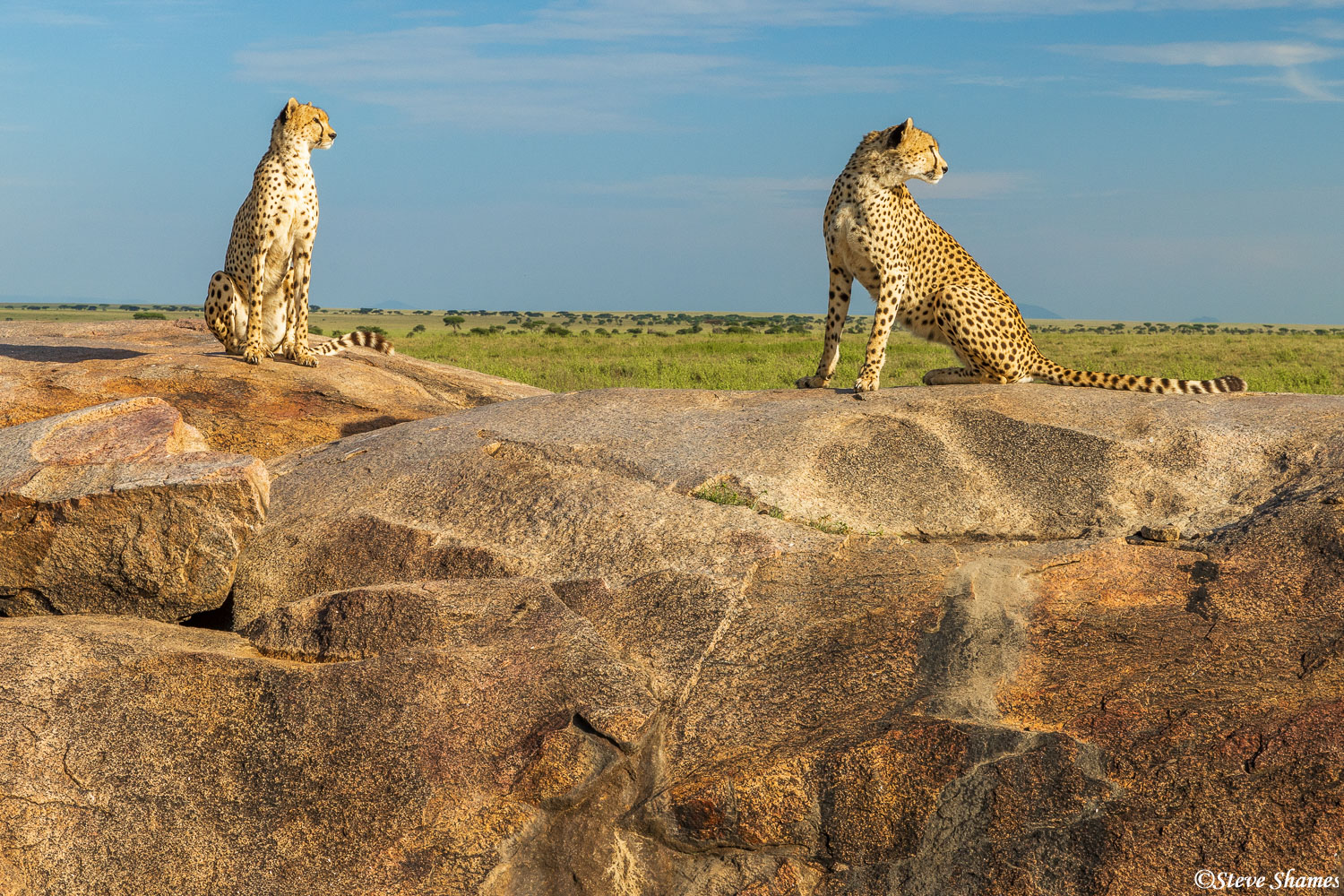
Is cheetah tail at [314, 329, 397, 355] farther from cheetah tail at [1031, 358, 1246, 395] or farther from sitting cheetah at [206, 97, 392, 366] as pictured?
cheetah tail at [1031, 358, 1246, 395]

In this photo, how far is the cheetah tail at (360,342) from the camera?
37.8 feet

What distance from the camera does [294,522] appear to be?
6.33m

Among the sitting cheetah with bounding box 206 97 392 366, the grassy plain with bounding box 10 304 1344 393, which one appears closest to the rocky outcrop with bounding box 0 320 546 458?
the sitting cheetah with bounding box 206 97 392 366

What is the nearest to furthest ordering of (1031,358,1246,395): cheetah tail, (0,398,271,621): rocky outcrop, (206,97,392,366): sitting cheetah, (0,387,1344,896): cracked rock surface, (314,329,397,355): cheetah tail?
(0,387,1344,896): cracked rock surface
(0,398,271,621): rocky outcrop
(1031,358,1246,395): cheetah tail
(206,97,392,366): sitting cheetah
(314,329,397,355): cheetah tail

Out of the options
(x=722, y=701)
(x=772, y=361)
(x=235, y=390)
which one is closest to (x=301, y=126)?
(x=235, y=390)

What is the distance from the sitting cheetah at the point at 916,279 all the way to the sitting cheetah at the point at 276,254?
4811mm

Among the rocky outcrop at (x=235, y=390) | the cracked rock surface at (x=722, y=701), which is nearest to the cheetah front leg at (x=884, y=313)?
the cracked rock surface at (x=722, y=701)

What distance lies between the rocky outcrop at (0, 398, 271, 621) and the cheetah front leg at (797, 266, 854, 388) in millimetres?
4422

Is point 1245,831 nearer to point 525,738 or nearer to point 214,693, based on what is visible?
point 525,738

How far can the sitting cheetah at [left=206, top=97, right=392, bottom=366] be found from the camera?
32.0ft

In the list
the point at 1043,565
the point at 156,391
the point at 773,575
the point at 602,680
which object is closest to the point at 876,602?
the point at 773,575

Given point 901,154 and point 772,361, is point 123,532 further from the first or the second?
point 772,361

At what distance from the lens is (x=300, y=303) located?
10.3 meters

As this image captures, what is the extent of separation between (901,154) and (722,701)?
4.93 m
